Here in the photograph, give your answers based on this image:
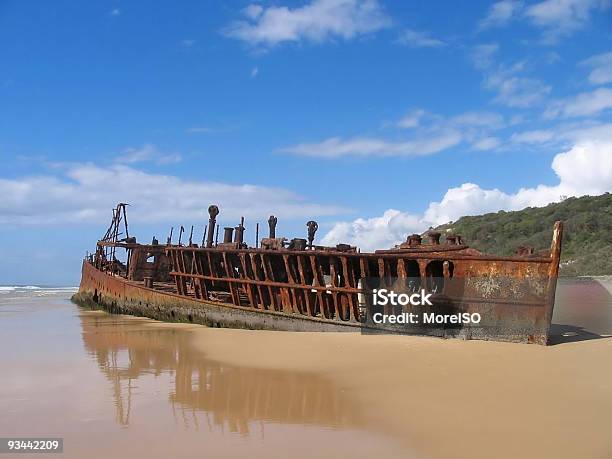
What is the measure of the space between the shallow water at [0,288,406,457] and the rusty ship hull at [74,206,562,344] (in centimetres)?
333

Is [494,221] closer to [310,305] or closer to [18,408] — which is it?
[310,305]

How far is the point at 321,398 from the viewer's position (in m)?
6.23

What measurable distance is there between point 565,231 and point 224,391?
135 ft

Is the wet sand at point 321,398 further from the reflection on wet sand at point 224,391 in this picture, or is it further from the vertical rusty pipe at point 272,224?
the vertical rusty pipe at point 272,224

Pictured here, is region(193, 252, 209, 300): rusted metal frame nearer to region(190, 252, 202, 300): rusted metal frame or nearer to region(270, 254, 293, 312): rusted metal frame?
region(190, 252, 202, 300): rusted metal frame

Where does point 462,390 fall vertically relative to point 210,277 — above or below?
below

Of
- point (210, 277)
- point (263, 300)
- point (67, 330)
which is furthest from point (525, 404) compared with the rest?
point (67, 330)

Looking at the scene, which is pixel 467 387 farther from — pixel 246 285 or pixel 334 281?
pixel 246 285

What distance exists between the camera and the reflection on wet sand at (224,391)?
5.48 meters

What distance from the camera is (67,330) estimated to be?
46.4 ft

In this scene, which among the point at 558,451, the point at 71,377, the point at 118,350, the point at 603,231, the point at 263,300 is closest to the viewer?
the point at 558,451

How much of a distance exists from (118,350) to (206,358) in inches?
90.0

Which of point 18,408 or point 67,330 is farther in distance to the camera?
point 67,330

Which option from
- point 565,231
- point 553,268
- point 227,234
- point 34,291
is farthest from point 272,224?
point 34,291
